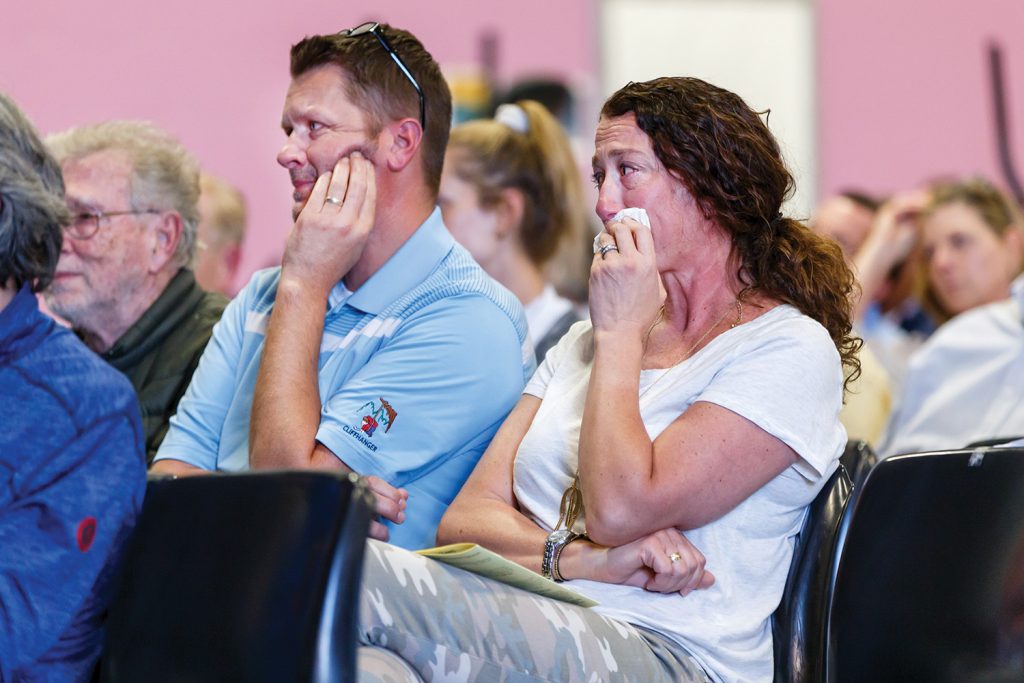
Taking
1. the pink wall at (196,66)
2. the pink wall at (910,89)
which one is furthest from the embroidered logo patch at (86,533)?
the pink wall at (910,89)

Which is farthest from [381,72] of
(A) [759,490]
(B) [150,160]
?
(A) [759,490]

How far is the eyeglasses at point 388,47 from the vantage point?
209 centimetres

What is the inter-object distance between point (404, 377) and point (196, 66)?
349 cm

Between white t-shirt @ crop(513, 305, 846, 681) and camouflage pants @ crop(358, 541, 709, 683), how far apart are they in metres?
0.07

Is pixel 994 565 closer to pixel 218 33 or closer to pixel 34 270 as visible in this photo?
pixel 34 270

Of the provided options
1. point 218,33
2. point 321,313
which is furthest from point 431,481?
point 218,33

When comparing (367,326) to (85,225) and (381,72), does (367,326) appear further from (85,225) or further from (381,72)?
(85,225)

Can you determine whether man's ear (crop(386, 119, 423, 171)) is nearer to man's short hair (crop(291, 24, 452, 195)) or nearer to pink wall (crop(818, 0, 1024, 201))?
man's short hair (crop(291, 24, 452, 195))

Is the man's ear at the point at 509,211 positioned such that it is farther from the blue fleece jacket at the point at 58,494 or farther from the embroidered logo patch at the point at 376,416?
the blue fleece jacket at the point at 58,494

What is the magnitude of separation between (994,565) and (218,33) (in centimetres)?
421

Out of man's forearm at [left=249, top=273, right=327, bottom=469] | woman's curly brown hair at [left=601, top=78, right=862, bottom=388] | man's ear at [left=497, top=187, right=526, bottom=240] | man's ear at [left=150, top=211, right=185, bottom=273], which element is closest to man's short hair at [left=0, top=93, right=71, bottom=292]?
man's forearm at [left=249, top=273, right=327, bottom=469]

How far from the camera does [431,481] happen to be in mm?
1958

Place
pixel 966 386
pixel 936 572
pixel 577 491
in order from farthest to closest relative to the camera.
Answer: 1. pixel 966 386
2. pixel 577 491
3. pixel 936 572

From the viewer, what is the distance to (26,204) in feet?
4.83
